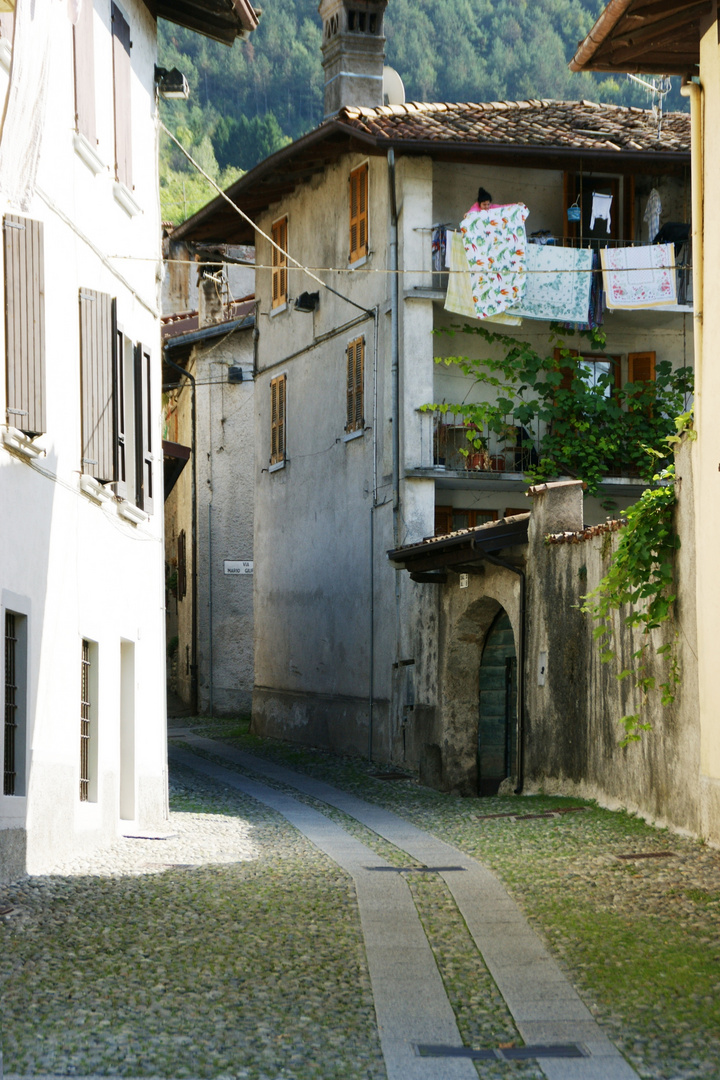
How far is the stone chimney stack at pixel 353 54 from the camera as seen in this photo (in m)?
26.7

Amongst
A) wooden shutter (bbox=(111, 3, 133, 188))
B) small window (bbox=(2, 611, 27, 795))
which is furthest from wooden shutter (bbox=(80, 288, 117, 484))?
small window (bbox=(2, 611, 27, 795))

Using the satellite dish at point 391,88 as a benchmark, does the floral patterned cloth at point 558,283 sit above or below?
below

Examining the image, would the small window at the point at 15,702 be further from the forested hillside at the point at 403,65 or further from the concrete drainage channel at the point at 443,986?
A: the forested hillside at the point at 403,65

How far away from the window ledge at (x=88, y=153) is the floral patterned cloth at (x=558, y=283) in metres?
10.2

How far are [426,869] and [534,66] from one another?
81.6 meters

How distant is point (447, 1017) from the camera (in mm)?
5719

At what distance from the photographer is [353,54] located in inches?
1056

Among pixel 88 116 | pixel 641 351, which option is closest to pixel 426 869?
pixel 88 116

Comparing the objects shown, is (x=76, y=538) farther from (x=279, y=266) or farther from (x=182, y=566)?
(x=182, y=566)

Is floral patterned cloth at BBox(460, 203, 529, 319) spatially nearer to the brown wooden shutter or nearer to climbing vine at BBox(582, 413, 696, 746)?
the brown wooden shutter

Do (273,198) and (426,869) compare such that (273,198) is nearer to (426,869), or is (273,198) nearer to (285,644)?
(285,644)

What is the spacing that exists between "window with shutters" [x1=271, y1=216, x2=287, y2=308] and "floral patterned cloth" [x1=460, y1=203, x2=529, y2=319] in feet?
18.7

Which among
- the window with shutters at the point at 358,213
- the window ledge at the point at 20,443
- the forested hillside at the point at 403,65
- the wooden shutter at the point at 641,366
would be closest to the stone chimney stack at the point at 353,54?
the window with shutters at the point at 358,213

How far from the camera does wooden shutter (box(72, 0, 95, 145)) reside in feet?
39.4
